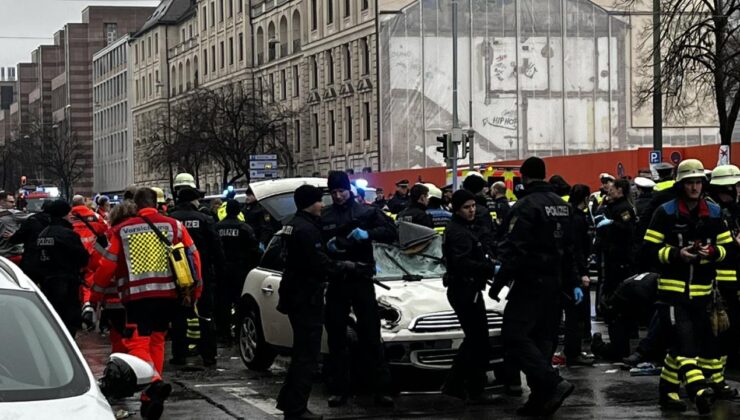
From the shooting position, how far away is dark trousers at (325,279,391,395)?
11.1m

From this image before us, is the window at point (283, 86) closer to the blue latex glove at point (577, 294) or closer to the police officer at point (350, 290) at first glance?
the police officer at point (350, 290)

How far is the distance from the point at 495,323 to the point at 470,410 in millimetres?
1058

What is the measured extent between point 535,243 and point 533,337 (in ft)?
2.55

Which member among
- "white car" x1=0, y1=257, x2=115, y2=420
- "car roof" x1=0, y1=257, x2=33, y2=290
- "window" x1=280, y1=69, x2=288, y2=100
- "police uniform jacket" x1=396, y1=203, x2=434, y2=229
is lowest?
"white car" x1=0, y1=257, x2=115, y2=420

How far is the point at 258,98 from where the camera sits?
7769cm

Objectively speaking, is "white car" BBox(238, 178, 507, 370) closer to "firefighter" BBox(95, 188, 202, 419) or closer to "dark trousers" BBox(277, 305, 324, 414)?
"dark trousers" BBox(277, 305, 324, 414)

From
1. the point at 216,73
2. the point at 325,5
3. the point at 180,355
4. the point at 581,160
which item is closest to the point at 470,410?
the point at 180,355

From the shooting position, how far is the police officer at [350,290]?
11.1 metres

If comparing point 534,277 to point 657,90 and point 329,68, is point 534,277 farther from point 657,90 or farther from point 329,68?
point 329,68

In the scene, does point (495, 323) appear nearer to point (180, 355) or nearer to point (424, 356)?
point (424, 356)

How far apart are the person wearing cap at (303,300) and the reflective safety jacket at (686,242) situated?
2.40 meters

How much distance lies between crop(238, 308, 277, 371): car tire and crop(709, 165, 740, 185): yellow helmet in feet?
14.6

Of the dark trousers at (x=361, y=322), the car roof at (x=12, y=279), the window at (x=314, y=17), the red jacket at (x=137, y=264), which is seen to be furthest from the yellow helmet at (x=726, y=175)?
the window at (x=314, y=17)

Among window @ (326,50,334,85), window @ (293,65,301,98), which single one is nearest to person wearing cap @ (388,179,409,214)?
window @ (326,50,334,85)
